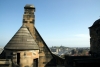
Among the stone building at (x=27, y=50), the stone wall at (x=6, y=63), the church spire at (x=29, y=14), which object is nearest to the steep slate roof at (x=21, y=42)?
the stone building at (x=27, y=50)

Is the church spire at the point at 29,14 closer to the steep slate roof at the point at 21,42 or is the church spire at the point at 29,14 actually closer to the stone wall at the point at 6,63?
the steep slate roof at the point at 21,42

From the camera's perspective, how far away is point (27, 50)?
10383 millimetres

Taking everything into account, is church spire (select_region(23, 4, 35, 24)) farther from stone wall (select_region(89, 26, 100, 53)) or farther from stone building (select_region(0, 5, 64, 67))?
stone wall (select_region(89, 26, 100, 53))

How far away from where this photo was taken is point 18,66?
32.7ft

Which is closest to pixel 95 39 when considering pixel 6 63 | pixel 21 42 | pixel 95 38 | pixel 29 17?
pixel 95 38

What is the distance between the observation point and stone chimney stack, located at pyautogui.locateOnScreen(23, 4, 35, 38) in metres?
12.9

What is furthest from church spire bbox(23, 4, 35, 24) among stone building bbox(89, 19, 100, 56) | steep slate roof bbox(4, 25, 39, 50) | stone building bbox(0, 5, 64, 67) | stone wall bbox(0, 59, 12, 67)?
stone building bbox(89, 19, 100, 56)

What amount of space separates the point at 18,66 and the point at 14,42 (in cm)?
218

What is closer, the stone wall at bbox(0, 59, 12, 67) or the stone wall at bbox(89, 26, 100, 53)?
the stone wall at bbox(0, 59, 12, 67)

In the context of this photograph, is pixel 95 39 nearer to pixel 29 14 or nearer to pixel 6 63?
pixel 29 14

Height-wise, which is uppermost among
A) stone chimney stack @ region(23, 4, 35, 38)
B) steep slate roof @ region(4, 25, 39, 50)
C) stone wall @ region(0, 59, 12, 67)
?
stone chimney stack @ region(23, 4, 35, 38)

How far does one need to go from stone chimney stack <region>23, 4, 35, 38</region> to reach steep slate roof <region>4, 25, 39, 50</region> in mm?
1249

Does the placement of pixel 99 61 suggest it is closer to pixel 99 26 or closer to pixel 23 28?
pixel 99 26

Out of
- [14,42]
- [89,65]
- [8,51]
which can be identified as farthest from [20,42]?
[89,65]
